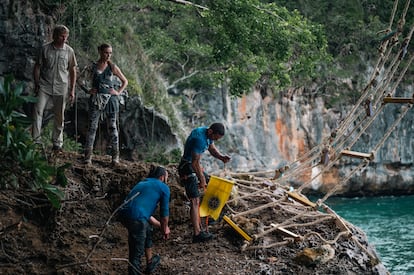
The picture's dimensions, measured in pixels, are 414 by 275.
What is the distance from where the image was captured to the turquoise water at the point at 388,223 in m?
12.0

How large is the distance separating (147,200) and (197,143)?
3.60 feet

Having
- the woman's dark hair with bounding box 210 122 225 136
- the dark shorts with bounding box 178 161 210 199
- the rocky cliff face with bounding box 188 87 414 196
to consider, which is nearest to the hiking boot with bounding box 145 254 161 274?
the dark shorts with bounding box 178 161 210 199

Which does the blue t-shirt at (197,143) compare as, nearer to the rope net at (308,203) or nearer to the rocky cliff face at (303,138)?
the rope net at (308,203)

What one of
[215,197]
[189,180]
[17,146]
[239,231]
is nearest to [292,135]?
[215,197]

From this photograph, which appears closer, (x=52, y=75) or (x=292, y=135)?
(x=52, y=75)

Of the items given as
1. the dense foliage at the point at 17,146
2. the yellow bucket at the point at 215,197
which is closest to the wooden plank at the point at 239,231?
the yellow bucket at the point at 215,197

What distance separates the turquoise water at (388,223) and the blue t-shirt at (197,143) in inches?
251

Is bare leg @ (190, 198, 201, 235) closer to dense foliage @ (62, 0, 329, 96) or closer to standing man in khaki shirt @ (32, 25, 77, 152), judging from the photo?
standing man in khaki shirt @ (32, 25, 77, 152)

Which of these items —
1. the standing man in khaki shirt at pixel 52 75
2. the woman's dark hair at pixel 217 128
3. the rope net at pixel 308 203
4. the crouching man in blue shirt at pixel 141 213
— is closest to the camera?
the crouching man in blue shirt at pixel 141 213

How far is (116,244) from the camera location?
6.25 meters

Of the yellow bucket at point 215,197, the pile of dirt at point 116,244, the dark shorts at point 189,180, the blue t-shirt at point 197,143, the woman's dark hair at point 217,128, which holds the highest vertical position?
the woman's dark hair at point 217,128

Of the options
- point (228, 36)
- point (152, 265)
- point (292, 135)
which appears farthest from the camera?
point (292, 135)

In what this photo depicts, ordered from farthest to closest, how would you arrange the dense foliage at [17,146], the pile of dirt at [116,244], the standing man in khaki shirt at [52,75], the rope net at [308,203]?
the standing man in khaki shirt at [52,75] < the rope net at [308,203] < the pile of dirt at [116,244] < the dense foliage at [17,146]

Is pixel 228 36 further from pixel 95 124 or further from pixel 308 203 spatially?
pixel 308 203
